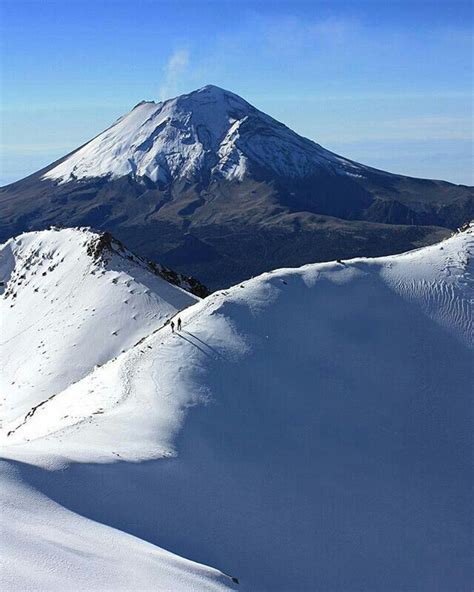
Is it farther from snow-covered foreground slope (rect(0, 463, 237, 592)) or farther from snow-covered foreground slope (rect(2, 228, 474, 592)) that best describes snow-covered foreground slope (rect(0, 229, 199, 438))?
snow-covered foreground slope (rect(0, 463, 237, 592))

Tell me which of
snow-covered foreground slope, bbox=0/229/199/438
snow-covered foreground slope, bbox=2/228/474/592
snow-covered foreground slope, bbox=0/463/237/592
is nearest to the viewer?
snow-covered foreground slope, bbox=0/463/237/592

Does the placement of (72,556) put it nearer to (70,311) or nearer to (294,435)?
(294,435)

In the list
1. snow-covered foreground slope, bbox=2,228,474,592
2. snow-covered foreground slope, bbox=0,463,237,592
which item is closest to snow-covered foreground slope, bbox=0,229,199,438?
snow-covered foreground slope, bbox=2,228,474,592

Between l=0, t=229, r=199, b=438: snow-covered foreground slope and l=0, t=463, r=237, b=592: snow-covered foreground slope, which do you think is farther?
l=0, t=229, r=199, b=438: snow-covered foreground slope

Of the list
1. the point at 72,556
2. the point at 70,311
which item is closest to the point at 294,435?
the point at 72,556

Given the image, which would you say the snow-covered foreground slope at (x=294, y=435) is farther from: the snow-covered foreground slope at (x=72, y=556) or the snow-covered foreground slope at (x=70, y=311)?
the snow-covered foreground slope at (x=70, y=311)

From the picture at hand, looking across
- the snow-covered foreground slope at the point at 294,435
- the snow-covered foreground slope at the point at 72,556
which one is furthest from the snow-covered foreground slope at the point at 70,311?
the snow-covered foreground slope at the point at 72,556

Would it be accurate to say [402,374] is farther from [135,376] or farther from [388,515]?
[135,376]
